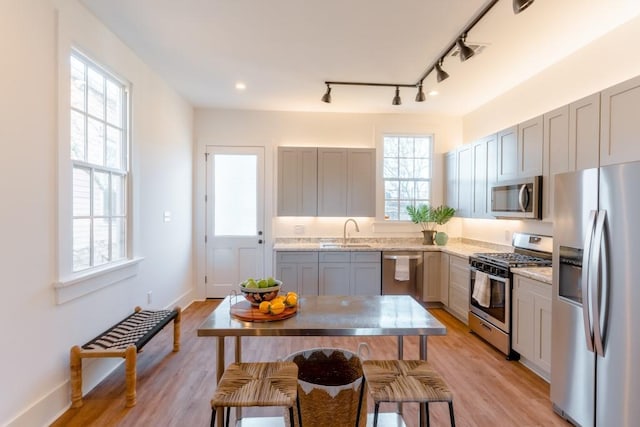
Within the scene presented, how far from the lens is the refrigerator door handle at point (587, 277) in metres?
1.84

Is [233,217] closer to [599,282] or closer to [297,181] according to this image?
[297,181]

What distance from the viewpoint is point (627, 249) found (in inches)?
65.9

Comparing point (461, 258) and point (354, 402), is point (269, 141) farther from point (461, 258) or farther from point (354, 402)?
point (354, 402)

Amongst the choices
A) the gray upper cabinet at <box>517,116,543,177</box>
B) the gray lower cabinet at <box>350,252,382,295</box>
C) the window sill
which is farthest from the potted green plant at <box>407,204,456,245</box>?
the window sill

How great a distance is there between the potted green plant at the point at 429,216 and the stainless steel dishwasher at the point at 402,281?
0.48 metres

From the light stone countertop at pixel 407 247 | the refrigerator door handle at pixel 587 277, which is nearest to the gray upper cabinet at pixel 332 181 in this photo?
the light stone countertop at pixel 407 247

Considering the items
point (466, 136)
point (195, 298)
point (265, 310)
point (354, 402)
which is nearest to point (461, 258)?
point (466, 136)

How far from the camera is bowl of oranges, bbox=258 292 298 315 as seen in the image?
160 centimetres

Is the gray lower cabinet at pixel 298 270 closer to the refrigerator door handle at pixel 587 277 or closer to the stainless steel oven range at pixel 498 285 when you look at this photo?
the stainless steel oven range at pixel 498 285

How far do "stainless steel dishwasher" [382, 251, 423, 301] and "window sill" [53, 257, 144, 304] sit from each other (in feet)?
9.61

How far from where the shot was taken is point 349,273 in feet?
14.1

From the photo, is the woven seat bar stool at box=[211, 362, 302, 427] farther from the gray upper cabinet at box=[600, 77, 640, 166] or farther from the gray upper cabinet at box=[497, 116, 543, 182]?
the gray upper cabinet at box=[497, 116, 543, 182]

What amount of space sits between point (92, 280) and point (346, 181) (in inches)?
127

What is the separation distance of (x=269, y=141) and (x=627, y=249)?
161 inches
